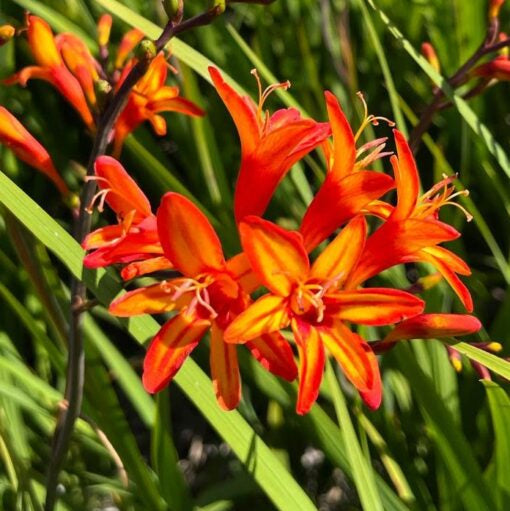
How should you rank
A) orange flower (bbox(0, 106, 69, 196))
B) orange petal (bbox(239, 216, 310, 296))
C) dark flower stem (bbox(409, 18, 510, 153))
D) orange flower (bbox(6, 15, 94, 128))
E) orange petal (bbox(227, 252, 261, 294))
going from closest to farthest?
orange petal (bbox(239, 216, 310, 296)), orange petal (bbox(227, 252, 261, 294)), orange flower (bbox(0, 106, 69, 196)), orange flower (bbox(6, 15, 94, 128)), dark flower stem (bbox(409, 18, 510, 153))

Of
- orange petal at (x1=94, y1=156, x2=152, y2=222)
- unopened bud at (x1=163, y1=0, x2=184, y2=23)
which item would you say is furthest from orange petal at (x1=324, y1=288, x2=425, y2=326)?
unopened bud at (x1=163, y1=0, x2=184, y2=23)

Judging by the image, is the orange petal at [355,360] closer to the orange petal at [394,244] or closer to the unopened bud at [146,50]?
the orange petal at [394,244]

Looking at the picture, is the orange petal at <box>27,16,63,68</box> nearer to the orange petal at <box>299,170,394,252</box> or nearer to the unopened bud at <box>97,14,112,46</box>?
the unopened bud at <box>97,14,112,46</box>

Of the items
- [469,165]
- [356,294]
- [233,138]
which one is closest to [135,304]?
[356,294]

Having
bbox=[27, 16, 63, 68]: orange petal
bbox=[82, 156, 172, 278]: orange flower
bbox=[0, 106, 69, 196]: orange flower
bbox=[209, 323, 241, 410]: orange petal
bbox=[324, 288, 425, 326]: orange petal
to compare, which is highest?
bbox=[27, 16, 63, 68]: orange petal

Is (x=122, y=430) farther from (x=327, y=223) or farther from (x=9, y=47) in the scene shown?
A: (x=9, y=47)

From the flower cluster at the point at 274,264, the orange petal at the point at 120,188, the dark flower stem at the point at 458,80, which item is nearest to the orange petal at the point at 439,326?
the flower cluster at the point at 274,264
